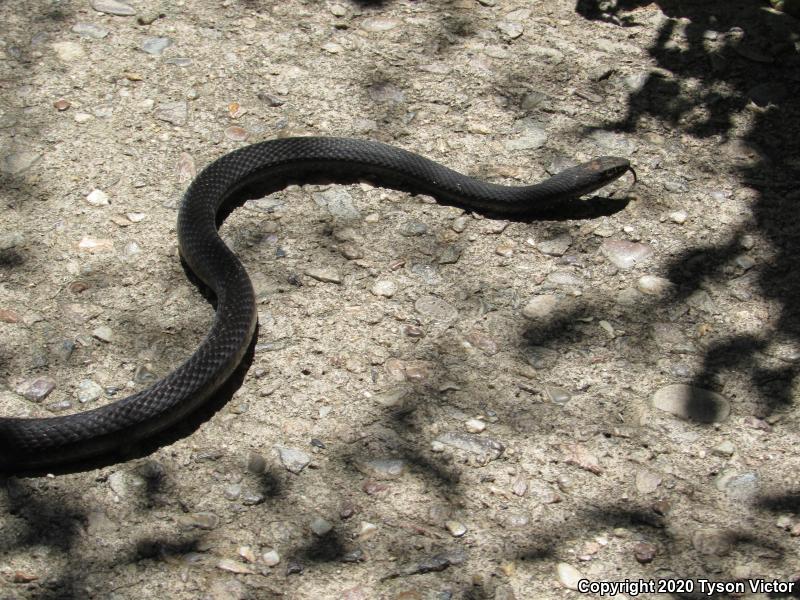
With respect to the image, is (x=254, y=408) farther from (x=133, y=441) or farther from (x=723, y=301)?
(x=723, y=301)

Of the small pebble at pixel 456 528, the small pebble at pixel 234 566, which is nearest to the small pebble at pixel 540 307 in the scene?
the small pebble at pixel 456 528

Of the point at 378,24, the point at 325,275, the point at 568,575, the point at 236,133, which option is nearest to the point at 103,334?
the point at 325,275

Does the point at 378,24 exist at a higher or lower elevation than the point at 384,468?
higher

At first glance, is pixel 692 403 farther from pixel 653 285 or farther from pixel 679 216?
pixel 679 216

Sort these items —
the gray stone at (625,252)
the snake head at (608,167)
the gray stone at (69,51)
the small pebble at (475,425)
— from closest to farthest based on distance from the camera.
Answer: the small pebble at (475,425) < the gray stone at (625,252) < the snake head at (608,167) < the gray stone at (69,51)

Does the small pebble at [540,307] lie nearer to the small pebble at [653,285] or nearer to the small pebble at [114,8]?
the small pebble at [653,285]

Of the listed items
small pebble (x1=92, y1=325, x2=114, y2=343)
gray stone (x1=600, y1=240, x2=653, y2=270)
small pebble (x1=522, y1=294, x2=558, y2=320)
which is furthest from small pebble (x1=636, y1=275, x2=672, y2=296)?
small pebble (x1=92, y1=325, x2=114, y2=343)
